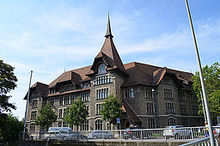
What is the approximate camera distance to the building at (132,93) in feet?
116

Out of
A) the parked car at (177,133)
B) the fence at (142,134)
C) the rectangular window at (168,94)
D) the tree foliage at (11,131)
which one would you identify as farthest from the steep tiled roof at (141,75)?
the parked car at (177,133)

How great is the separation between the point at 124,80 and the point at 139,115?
8.16m

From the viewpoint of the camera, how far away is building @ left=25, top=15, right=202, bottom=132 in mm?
35250

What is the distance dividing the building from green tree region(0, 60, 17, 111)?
14.6 meters

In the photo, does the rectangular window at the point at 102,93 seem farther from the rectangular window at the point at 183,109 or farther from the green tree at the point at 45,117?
the rectangular window at the point at 183,109

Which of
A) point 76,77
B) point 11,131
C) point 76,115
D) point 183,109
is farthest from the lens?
point 76,77

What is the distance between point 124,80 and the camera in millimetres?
39000

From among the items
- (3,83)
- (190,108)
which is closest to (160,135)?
(3,83)

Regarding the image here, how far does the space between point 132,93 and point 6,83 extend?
2189cm

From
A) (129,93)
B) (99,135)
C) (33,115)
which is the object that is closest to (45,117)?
(33,115)

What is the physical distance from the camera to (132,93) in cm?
3622

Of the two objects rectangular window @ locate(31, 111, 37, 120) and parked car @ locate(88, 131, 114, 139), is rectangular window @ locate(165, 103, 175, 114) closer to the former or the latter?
parked car @ locate(88, 131, 114, 139)

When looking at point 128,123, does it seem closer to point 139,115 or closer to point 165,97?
point 139,115

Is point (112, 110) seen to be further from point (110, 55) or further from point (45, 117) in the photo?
point (45, 117)
